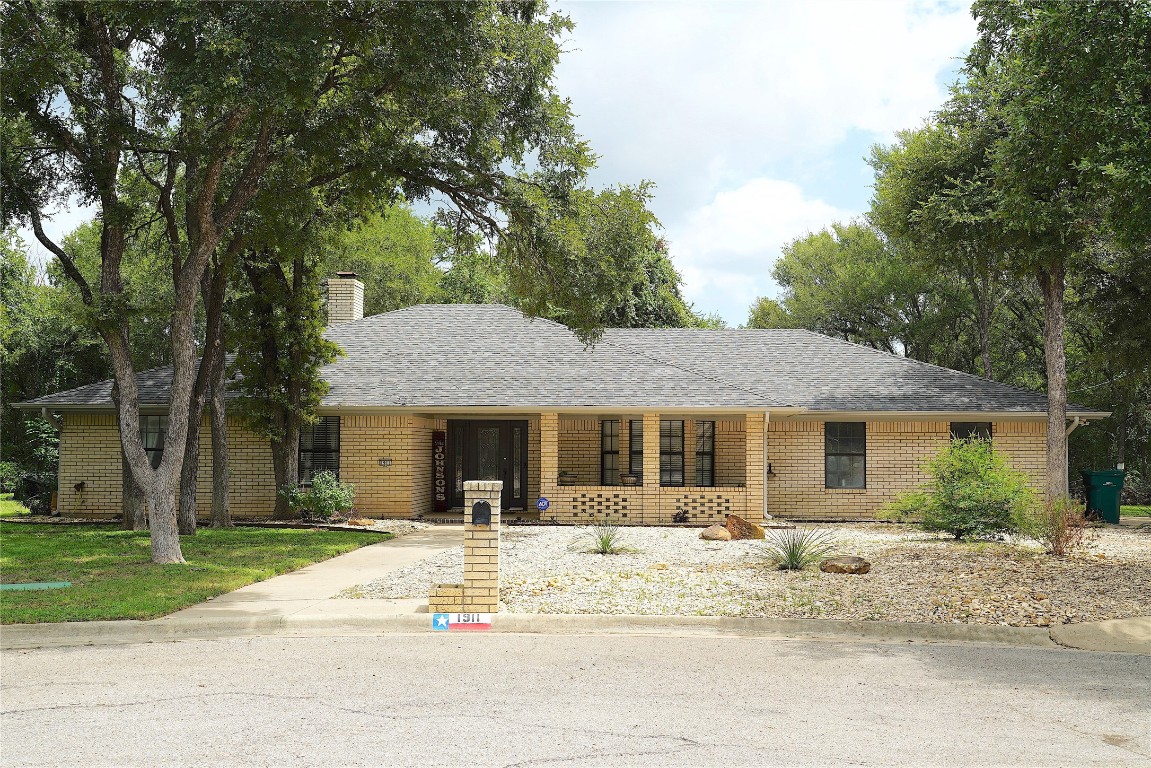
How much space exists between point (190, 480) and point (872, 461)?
1523cm

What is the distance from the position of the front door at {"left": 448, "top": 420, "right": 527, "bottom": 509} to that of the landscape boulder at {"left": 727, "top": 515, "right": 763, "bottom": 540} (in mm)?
7075

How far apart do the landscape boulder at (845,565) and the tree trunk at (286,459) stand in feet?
42.4

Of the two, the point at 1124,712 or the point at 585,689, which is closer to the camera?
the point at 1124,712

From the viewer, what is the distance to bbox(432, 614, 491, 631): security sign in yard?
32.0ft

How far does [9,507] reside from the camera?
27609 mm

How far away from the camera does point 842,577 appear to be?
12.2 m

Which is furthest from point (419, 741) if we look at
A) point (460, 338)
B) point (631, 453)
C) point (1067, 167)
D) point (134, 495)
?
point (460, 338)

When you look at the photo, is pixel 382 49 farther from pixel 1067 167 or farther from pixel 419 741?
pixel 419 741

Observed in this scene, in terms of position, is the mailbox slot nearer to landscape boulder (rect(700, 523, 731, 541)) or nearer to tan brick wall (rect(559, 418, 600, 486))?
landscape boulder (rect(700, 523, 731, 541))

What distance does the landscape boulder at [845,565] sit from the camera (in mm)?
12500

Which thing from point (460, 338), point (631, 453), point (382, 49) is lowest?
point (631, 453)

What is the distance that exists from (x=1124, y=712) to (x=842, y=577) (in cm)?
552

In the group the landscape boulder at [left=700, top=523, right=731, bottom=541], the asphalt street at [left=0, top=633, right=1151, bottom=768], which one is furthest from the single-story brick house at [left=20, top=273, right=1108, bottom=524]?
the asphalt street at [left=0, top=633, right=1151, bottom=768]

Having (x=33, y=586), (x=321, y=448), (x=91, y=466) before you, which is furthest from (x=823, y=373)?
(x=33, y=586)
